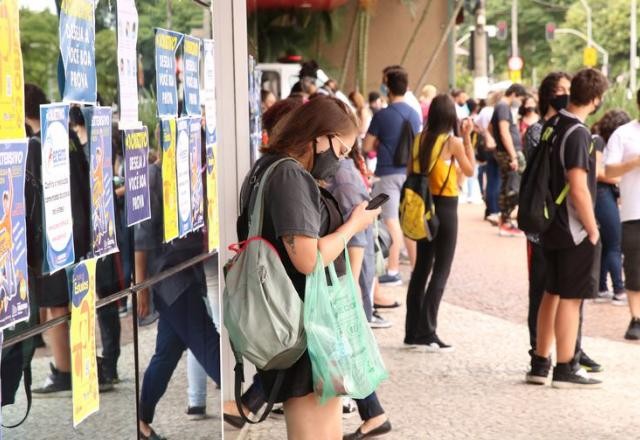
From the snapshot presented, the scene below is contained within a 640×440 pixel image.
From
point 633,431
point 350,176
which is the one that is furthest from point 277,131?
point 633,431

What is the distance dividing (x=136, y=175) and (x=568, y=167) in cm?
403

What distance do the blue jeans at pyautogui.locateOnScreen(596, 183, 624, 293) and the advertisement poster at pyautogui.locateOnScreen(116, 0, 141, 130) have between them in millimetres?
7353

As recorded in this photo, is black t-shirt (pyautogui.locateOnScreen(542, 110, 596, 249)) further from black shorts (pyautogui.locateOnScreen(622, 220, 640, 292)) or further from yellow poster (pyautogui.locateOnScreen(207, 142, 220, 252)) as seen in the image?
yellow poster (pyautogui.locateOnScreen(207, 142, 220, 252))

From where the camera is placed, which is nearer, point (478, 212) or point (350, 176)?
point (350, 176)

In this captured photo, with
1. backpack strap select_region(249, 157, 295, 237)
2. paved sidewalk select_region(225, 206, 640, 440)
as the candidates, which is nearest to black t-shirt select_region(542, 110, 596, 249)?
paved sidewalk select_region(225, 206, 640, 440)

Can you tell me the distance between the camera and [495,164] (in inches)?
733

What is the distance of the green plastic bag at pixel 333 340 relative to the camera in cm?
420

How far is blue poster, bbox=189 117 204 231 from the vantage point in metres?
5.09

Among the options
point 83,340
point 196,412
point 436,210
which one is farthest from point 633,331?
point 83,340

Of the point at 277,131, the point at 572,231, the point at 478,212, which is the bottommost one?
the point at 478,212

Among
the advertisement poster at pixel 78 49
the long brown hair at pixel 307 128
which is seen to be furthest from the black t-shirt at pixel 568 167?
the advertisement poster at pixel 78 49

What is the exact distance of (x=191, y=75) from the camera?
16.8 feet

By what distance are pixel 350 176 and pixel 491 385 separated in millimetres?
1944

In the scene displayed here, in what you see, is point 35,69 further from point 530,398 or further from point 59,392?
point 530,398
